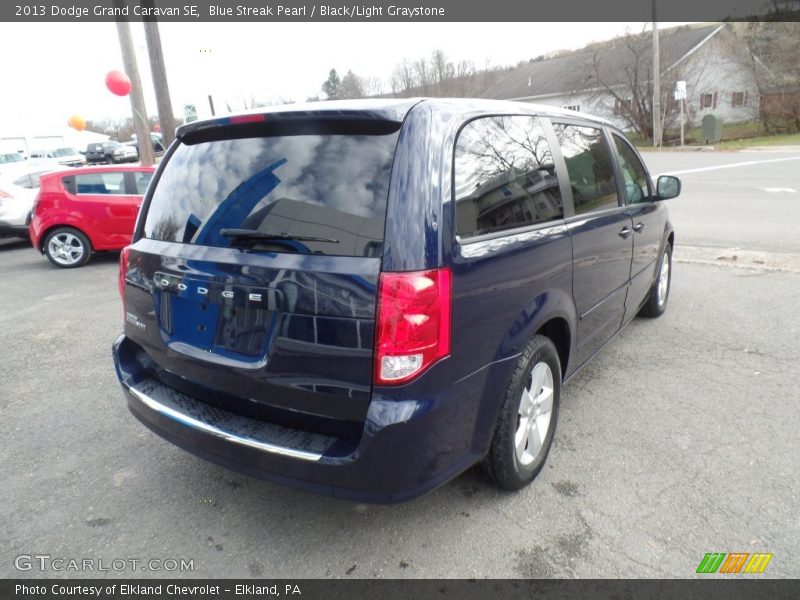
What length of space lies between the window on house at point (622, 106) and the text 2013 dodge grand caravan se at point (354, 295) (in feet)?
127

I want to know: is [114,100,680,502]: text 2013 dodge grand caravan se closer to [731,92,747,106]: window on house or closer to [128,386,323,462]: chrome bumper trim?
[128,386,323,462]: chrome bumper trim

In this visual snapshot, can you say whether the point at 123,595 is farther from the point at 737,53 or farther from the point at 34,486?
the point at 737,53

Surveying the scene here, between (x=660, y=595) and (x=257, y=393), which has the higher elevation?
(x=257, y=393)

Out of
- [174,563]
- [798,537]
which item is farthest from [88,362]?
[798,537]

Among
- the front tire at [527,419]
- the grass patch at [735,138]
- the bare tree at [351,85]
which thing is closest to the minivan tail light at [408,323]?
the front tire at [527,419]

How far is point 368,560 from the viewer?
90.0 inches

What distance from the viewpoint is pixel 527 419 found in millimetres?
2637

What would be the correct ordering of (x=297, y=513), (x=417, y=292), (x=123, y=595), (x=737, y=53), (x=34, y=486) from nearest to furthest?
(x=417, y=292) → (x=123, y=595) → (x=297, y=513) → (x=34, y=486) → (x=737, y=53)

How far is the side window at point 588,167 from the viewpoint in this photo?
3066 mm

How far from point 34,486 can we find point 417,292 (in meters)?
2.40

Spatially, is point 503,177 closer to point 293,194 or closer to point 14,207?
point 293,194

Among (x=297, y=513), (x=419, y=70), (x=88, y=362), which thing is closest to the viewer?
(x=297, y=513)

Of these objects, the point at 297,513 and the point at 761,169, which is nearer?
the point at 297,513

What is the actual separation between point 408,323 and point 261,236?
681mm
